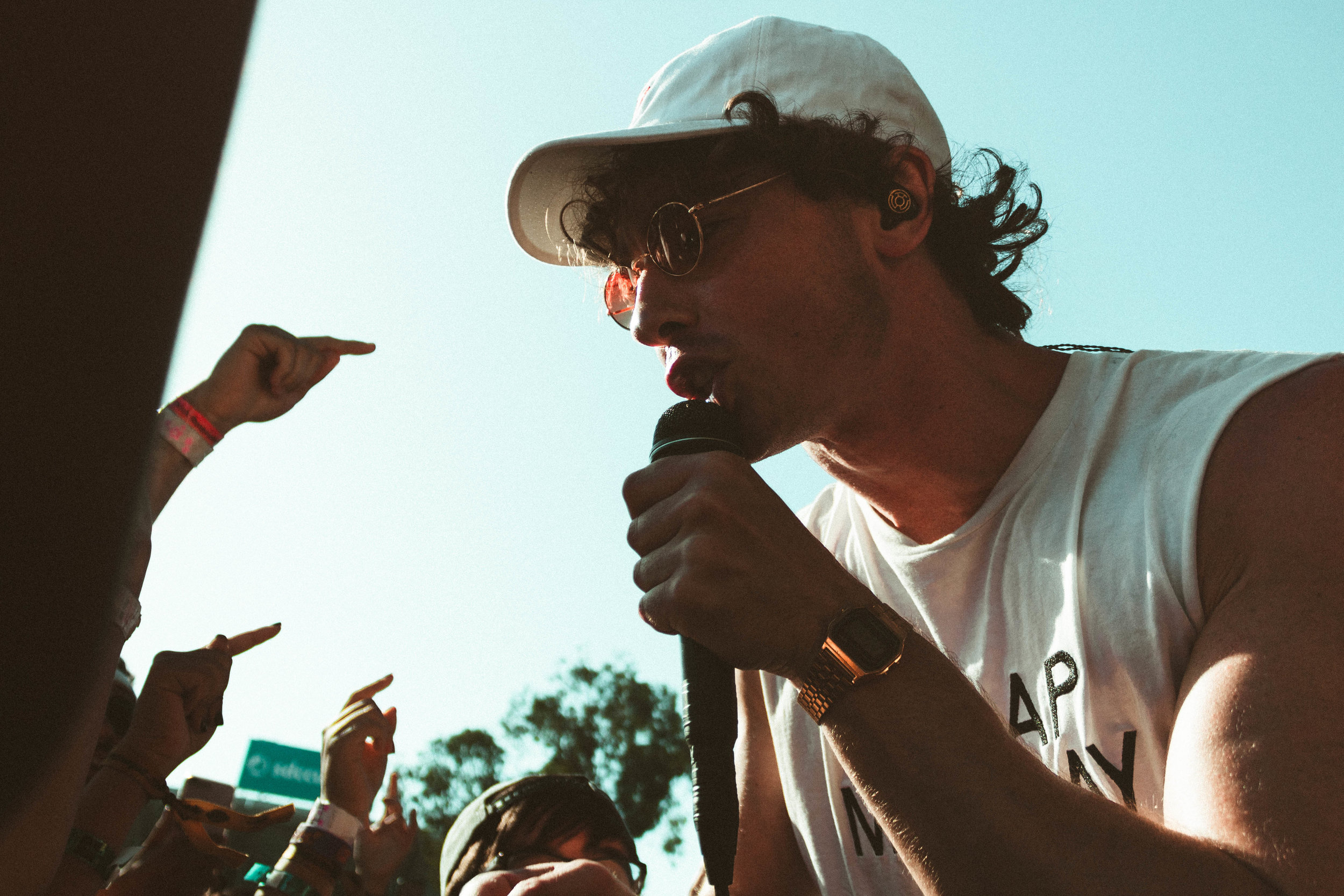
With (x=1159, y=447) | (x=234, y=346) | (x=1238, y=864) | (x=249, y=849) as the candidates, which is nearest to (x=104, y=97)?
(x=1238, y=864)

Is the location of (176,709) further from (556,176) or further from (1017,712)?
(1017,712)

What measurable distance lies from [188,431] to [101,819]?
1214mm

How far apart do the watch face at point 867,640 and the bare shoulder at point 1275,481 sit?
2.20 ft

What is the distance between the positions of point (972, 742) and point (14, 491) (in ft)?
4.29

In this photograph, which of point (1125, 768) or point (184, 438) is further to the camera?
point (184, 438)

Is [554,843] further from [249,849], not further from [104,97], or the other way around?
[249,849]

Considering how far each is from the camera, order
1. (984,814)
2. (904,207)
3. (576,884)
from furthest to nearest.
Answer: (904,207) → (576,884) → (984,814)

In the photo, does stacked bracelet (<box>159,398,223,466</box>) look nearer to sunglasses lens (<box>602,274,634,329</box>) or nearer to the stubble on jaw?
sunglasses lens (<box>602,274,634,329</box>)

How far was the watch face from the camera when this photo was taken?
59.9 inches

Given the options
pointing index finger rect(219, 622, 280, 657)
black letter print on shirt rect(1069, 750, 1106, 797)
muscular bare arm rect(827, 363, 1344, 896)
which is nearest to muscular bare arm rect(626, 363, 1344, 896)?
muscular bare arm rect(827, 363, 1344, 896)

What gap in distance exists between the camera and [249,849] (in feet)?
47.9

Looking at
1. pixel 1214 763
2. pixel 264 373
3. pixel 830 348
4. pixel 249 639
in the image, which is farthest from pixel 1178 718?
pixel 249 639

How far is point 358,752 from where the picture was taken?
499 centimetres

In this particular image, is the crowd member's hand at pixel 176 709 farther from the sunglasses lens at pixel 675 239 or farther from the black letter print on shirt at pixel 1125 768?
the black letter print on shirt at pixel 1125 768
